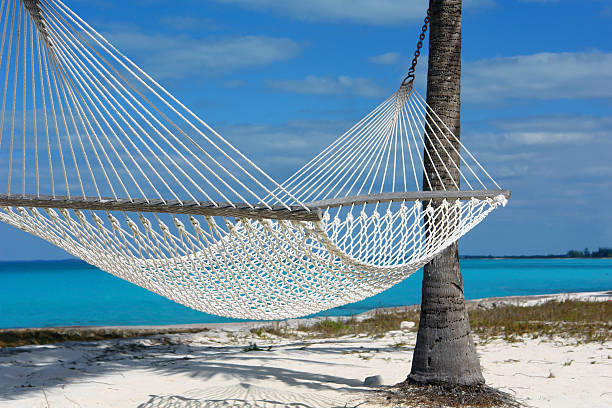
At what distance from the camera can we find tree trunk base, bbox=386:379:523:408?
3.49 meters

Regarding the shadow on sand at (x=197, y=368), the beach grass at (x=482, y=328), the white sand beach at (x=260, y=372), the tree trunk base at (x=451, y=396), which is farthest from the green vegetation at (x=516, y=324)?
the tree trunk base at (x=451, y=396)

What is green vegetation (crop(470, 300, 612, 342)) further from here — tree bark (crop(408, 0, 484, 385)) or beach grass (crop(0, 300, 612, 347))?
tree bark (crop(408, 0, 484, 385))

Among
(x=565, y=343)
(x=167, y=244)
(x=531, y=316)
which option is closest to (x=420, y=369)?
(x=167, y=244)

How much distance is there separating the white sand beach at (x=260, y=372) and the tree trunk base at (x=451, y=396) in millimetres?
139

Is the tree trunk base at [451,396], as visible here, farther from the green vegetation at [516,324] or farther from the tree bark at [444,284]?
the green vegetation at [516,324]

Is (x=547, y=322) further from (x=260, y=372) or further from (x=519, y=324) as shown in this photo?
(x=260, y=372)

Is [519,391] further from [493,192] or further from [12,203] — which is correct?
[12,203]

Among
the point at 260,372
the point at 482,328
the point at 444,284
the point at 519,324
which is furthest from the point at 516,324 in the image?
the point at 260,372

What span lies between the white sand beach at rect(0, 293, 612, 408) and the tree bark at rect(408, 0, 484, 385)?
0.38 m

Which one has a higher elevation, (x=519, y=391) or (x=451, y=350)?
(x=451, y=350)

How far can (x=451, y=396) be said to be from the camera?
3541 mm

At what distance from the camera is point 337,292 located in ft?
10.2

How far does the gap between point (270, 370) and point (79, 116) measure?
2.17m

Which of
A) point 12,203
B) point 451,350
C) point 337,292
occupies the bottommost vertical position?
point 451,350
